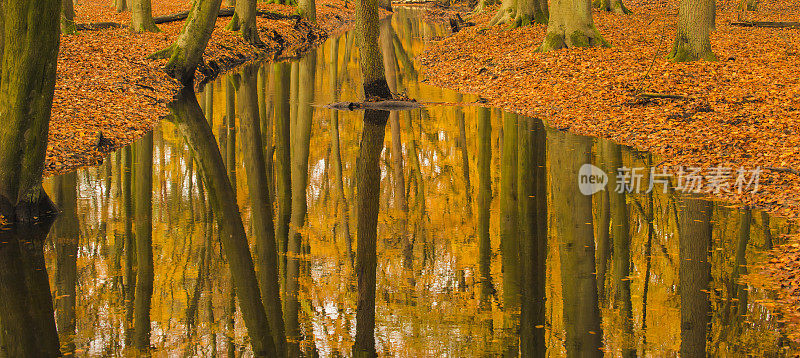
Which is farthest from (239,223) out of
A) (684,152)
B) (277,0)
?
(277,0)

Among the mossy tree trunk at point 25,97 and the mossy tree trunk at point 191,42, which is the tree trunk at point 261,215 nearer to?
the mossy tree trunk at point 191,42

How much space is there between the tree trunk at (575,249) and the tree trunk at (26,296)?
4.00m

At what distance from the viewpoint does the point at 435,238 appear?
8.41 metres

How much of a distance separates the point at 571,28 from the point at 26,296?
1642 cm

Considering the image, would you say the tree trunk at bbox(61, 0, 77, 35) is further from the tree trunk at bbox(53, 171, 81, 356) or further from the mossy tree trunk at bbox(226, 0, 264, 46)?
the tree trunk at bbox(53, 171, 81, 356)

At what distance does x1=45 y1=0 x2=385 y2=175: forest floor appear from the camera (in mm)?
11984

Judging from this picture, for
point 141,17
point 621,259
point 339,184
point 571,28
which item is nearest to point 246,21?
point 141,17

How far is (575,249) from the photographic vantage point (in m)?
7.71

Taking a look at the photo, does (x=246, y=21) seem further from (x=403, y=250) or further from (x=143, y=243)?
(x=403, y=250)

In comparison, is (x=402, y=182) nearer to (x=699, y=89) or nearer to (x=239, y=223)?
(x=239, y=223)

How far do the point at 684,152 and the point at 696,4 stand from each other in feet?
21.1

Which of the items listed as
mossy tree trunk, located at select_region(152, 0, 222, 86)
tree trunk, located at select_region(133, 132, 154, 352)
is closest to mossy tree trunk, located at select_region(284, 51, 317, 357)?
tree trunk, located at select_region(133, 132, 154, 352)

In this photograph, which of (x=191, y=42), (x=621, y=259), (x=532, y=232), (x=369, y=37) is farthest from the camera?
(x=191, y=42)

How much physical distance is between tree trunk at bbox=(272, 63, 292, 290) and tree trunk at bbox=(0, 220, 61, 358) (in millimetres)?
2118
